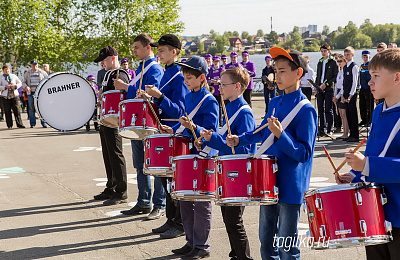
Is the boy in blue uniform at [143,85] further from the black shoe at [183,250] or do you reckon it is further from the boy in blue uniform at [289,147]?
the boy in blue uniform at [289,147]

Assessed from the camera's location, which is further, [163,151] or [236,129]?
[163,151]

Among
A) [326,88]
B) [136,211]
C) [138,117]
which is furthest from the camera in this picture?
[326,88]

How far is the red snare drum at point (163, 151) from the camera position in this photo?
5.88 m

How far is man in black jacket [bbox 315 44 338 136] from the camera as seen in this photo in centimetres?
1450

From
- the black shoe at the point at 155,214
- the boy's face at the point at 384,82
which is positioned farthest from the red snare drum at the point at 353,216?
Answer: the black shoe at the point at 155,214

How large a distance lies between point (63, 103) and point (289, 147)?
5991mm

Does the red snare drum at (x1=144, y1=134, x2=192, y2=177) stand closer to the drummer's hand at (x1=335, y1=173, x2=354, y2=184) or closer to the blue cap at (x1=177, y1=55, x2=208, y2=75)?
the blue cap at (x1=177, y1=55, x2=208, y2=75)

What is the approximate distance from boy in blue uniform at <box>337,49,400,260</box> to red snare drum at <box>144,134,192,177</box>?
2519 mm

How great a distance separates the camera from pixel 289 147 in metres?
4.12

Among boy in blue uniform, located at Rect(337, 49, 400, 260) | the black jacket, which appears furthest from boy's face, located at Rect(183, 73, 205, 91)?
the black jacket

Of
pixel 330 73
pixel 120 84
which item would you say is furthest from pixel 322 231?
pixel 330 73

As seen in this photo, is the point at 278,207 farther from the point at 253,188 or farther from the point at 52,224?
the point at 52,224

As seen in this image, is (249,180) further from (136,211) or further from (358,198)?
(136,211)

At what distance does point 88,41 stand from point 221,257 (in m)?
33.3
